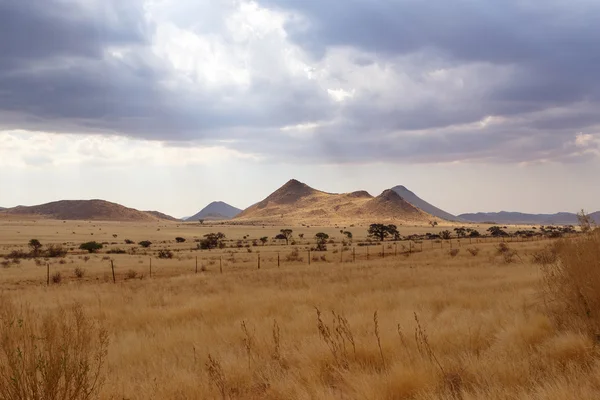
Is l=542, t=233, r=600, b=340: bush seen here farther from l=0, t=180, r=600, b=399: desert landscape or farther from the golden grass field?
the golden grass field

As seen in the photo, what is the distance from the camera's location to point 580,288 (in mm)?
7891

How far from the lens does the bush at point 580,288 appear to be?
24.8ft

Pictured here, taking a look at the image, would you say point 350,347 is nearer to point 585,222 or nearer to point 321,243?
point 585,222

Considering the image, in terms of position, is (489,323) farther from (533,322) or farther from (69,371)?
(69,371)

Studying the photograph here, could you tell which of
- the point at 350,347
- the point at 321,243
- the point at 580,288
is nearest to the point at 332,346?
the point at 350,347

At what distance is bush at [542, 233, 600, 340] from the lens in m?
7.55

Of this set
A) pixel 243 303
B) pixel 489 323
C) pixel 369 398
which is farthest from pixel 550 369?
pixel 243 303

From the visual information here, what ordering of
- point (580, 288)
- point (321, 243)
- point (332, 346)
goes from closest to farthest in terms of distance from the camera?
1. point (332, 346)
2. point (580, 288)
3. point (321, 243)

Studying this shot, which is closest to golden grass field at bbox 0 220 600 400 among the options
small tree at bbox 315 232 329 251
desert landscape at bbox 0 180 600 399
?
desert landscape at bbox 0 180 600 399

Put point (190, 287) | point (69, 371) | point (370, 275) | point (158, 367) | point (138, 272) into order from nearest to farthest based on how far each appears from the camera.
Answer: point (69, 371), point (158, 367), point (190, 287), point (370, 275), point (138, 272)

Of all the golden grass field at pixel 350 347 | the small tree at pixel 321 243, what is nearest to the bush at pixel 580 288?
the golden grass field at pixel 350 347

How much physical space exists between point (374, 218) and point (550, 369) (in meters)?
191

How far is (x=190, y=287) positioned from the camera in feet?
67.6

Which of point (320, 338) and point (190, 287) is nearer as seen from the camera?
point (320, 338)
